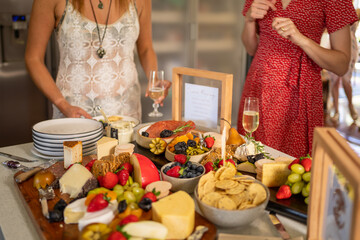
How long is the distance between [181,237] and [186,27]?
12.4 ft

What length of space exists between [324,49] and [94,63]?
1.27 meters

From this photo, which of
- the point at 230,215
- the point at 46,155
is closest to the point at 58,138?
the point at 46,155

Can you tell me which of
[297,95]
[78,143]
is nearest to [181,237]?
[78,143]

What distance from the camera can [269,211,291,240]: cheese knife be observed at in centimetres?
106

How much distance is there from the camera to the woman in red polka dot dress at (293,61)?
1.99m

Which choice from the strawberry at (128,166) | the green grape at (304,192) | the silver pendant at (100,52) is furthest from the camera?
the silver pendant at (100,52)

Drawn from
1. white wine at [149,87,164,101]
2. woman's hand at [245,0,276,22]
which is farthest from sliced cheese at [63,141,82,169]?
woman's hand at [245,0,276,22]

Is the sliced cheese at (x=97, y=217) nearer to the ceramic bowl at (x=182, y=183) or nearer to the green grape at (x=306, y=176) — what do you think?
the ceramic bowl at (x=182, y=183)

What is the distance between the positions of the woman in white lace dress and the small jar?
0.26 meters

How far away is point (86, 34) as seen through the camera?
7.16ft

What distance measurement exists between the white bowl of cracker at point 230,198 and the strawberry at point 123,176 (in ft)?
0.81

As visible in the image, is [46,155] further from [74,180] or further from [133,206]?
[133,206]

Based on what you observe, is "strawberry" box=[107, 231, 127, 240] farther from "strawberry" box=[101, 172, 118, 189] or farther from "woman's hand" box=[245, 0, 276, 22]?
"woman's hand" box=[245, 0, 276, 22]

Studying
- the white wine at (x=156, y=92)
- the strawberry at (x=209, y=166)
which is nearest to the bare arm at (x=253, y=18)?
the white wine at (x=156, y=92)
